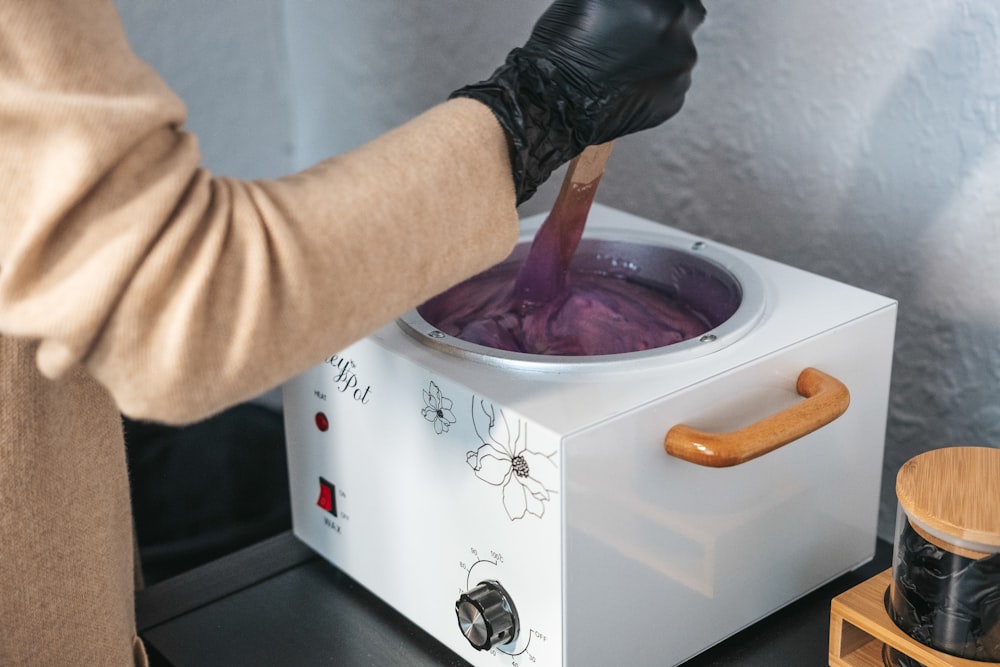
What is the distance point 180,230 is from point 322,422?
50 cm

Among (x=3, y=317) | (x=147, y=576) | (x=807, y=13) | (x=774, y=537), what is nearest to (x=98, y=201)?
(x=3, y=317)

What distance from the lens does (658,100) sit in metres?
0.89

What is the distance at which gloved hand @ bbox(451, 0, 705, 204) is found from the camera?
0.84 m

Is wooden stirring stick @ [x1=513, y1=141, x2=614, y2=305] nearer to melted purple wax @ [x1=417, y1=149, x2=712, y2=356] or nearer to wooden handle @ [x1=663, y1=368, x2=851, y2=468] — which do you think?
melted purple wax @ [x1=417, y1=149, x2=712, y2=356]

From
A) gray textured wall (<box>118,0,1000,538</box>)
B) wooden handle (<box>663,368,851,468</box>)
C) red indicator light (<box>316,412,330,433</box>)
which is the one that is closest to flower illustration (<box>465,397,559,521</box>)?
wooden handle (<box>663,368,851,468</box>)

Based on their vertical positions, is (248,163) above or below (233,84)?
below

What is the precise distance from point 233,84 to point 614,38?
1.19 metres

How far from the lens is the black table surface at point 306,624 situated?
1062 mm

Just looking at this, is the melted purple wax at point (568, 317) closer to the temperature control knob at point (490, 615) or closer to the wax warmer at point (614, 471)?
the wax warmer at point (614, 471)

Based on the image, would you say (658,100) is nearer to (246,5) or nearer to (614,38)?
(614,38)

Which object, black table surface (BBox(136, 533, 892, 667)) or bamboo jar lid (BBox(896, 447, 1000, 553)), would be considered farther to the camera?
black table surface (BBox(136, 533, 892, 667))

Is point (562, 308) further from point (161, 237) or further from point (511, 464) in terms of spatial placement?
point (161, 237)

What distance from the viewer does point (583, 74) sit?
86 centimetres

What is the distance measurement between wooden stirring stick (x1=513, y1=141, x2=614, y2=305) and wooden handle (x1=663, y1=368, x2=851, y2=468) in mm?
292
